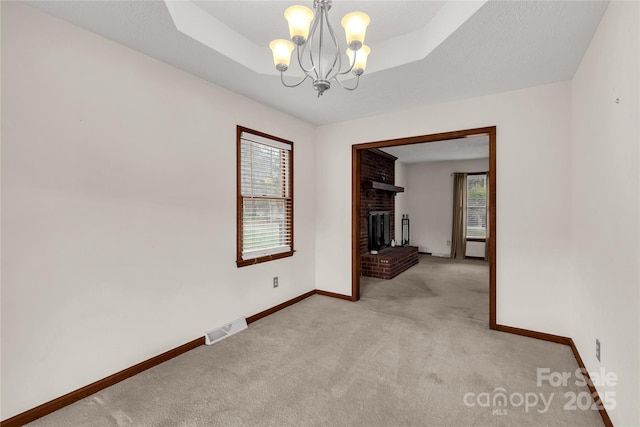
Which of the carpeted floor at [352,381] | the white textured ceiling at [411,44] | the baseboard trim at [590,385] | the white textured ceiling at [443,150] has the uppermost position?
the white textured ceiling at [443,150]

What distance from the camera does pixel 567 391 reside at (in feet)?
6.72

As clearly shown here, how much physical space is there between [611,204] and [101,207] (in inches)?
129

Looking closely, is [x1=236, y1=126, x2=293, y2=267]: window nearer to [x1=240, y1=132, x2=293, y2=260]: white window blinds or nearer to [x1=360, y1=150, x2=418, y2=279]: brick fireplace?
[x1=240, y1=132, x2=293, y2=260]: white window blinds

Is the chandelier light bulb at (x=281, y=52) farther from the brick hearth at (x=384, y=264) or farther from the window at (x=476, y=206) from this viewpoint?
the window at (x=476, y=206)

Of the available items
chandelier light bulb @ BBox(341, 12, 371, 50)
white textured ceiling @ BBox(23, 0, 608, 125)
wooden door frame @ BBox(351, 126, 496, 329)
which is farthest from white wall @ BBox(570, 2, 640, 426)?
chandelier light bulb @ BBox(341, 12, 371, 50)

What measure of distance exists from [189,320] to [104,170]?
1.45 meters

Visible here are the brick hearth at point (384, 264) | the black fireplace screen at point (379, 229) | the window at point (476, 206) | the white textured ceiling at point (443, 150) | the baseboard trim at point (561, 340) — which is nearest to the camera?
the baseboard trim at point (561, 340)

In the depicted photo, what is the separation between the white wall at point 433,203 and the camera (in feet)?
25.3

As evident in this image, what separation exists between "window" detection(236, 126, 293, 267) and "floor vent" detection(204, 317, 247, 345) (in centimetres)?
61

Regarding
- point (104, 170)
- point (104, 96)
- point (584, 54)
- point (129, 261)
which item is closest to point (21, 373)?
point (129, 261)

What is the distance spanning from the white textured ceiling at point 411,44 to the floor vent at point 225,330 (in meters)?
2.42

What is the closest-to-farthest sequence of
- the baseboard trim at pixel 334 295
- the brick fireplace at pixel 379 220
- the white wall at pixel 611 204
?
1. the white wall at pixel 611 204
2. the baseboard trim at pixel 334 295
3. the brick fireplace at pixel 379 220

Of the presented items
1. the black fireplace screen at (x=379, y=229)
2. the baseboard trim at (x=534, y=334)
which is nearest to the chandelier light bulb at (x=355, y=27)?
the baseboard trim at (x=534, y=334)

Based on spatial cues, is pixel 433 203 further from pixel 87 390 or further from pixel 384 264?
pixel 87 390
